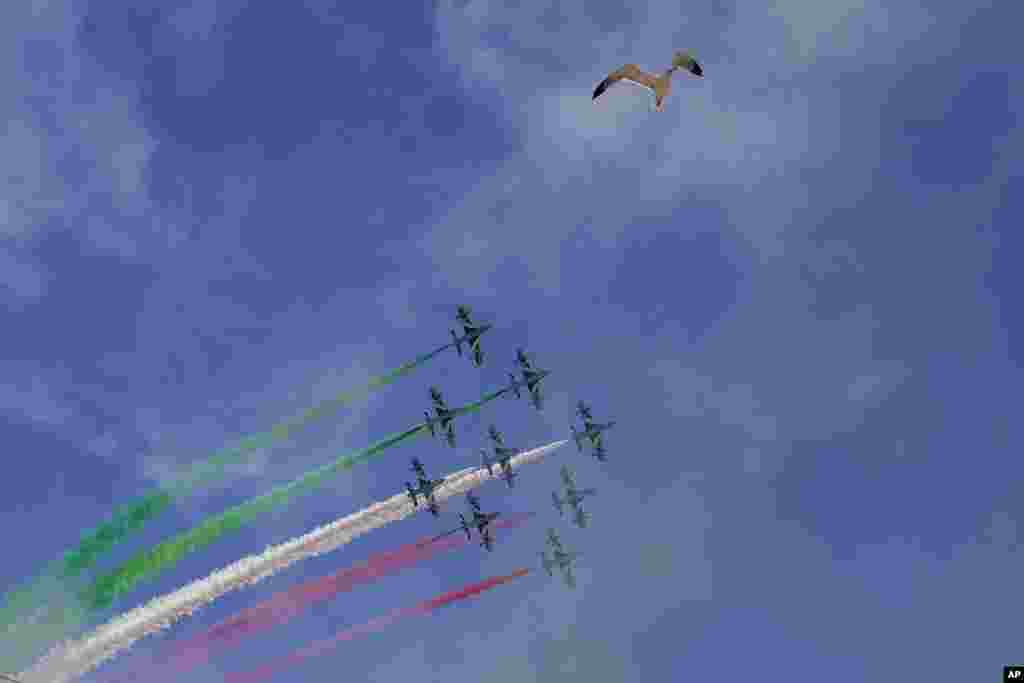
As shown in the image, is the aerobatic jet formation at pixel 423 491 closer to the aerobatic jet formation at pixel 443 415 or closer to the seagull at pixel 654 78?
the aerobatic jet formation at pixel 443 415

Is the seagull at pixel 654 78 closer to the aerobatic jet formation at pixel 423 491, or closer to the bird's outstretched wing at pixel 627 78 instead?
the bird's outstretched wing at pixel 627 78

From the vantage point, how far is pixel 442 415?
178 meters

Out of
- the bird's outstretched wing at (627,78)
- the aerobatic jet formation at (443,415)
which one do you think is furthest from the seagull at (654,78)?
the aerobatic jet formation at (443,415)

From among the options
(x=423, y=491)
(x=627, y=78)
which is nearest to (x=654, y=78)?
(x=627, y=78)

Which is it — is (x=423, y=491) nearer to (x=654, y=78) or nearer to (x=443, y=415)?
(x=443, y=415)

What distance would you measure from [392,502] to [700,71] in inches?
3774

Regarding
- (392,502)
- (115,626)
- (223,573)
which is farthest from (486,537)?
(115,626)

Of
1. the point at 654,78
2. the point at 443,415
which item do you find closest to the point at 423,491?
the point at 443,415

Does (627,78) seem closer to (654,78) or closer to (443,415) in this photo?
(654,78)

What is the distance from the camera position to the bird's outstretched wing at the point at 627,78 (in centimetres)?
11662

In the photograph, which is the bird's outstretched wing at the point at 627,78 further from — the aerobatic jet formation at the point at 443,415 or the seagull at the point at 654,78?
the aerobatic jet formation at the point at 443,415

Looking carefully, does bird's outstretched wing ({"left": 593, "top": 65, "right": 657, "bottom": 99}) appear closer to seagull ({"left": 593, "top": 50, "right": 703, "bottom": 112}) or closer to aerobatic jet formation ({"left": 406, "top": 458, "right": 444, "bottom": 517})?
seagull ({"left": 593, "top": 50, "right": 703, "bottom": 112})

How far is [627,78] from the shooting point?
120m

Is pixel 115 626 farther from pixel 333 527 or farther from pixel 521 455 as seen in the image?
pixel 521 455
